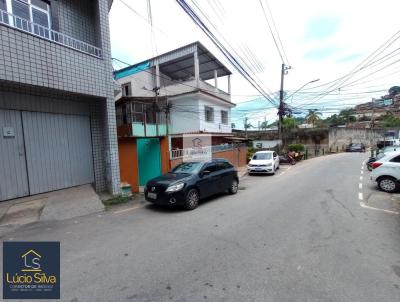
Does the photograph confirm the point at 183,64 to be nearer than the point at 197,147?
No

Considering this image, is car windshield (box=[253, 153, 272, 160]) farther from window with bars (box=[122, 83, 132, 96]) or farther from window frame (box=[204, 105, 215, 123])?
window with bars (box=[122, 83, 132, 96])

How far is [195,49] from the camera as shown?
17.0 m

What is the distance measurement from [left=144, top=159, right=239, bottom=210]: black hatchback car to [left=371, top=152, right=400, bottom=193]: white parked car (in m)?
5.64

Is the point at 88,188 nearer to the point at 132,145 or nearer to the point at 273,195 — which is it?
the point at 132,145

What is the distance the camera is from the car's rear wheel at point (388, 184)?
839 centimetres

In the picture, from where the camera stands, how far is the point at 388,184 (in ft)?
28.0

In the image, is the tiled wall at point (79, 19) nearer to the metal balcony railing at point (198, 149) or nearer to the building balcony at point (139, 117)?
the metal balcony railing at point (198, 149)

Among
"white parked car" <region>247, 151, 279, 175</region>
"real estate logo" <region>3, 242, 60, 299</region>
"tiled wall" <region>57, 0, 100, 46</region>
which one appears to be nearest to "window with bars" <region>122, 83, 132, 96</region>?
"tiled wall" <region>57, 0, 100, 46</region>

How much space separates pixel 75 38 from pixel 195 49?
10.7 meters

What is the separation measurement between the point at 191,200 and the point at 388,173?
299 inches

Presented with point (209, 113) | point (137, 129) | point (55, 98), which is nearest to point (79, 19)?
point (55, 98)

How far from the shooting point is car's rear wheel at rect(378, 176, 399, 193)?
27.5ft

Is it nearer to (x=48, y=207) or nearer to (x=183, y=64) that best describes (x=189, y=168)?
(x=48, y=207)

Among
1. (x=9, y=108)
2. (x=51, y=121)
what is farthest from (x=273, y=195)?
(x=9, y=108)
